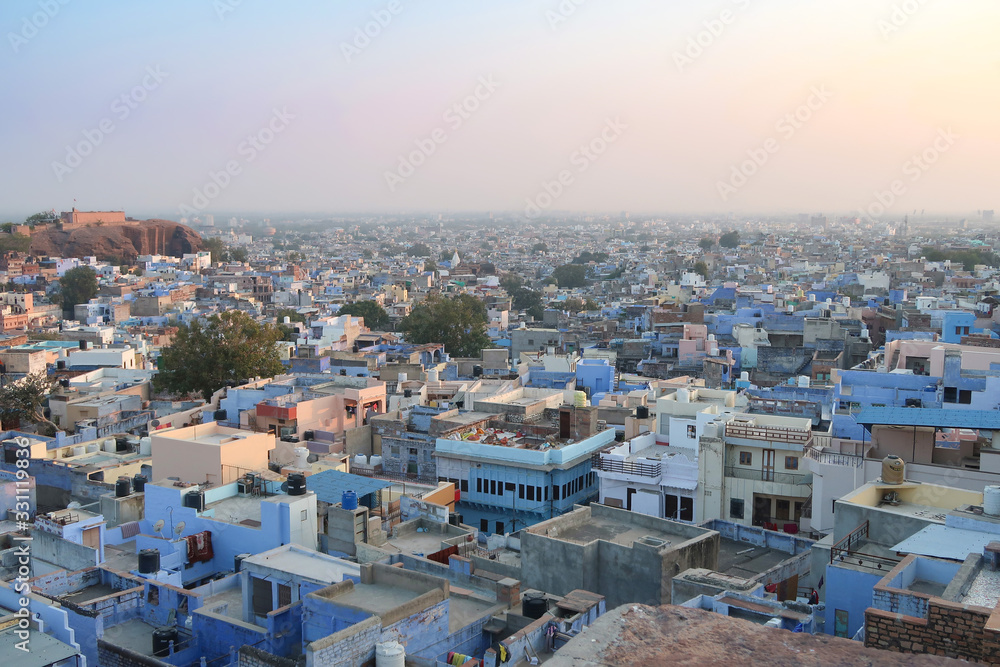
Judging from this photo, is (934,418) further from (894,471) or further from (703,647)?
(703,647)

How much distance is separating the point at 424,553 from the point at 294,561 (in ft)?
8.37

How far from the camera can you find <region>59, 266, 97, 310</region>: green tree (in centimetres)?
6147

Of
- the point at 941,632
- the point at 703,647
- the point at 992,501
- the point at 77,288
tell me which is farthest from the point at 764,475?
the point at 77,288

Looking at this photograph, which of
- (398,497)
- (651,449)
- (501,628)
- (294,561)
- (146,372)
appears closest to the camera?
(501,628)

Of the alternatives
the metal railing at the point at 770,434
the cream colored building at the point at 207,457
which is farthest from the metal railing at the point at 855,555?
the cream colored building at the point at 207,457

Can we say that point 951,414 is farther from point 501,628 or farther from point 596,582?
point 501,628

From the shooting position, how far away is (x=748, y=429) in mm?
16516

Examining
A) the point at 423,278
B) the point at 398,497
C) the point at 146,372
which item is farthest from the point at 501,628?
the point at 423,278

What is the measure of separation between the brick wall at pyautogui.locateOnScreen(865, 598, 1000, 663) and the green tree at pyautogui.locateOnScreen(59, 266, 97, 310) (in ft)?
201

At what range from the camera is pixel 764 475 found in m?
16.4

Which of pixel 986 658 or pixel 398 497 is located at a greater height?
pixel 986 658

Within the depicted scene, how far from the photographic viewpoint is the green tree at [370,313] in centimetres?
5144

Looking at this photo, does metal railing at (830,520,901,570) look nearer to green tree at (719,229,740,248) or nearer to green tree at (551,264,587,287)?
green tree at (551,264,587,287)

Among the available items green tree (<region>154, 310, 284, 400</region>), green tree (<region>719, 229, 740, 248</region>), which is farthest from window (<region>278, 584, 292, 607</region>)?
green tree (<region>719, 229, 740, 248</region>)
